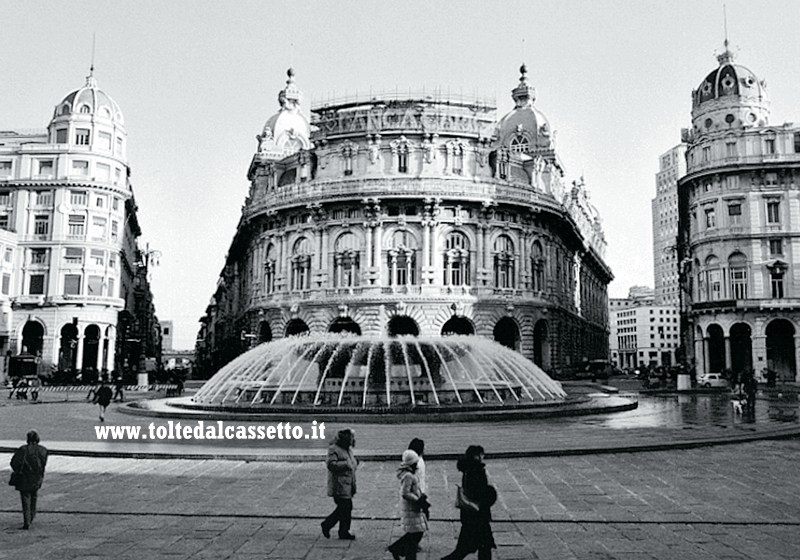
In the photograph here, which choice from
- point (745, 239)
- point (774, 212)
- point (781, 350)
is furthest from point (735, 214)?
point (781, 350)

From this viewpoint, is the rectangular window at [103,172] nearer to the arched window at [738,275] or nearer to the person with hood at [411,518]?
the arched window at [738,275]

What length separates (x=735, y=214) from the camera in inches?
2215

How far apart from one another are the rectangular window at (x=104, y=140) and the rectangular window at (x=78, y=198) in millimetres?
4553

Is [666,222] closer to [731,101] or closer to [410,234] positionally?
[731,101]

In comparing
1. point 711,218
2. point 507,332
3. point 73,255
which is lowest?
point 507,332

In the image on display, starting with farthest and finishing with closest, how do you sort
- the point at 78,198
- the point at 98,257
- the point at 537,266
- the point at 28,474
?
the point at 98,257 < the point at 78,198 < the point at 537,266 < the point at 28,474

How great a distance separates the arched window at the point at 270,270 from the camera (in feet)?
193

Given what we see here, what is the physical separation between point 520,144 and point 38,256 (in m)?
45.8

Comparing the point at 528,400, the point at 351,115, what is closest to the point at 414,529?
the point at 528,400

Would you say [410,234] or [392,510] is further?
[410,234]

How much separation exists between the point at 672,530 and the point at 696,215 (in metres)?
53.9

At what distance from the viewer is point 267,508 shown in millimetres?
10453

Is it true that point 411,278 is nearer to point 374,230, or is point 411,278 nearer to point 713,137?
point 374,230

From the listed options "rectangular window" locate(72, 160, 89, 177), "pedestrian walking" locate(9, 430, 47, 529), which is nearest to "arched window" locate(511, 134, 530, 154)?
"rectangular window" locate(72, 160, 89, 177)
